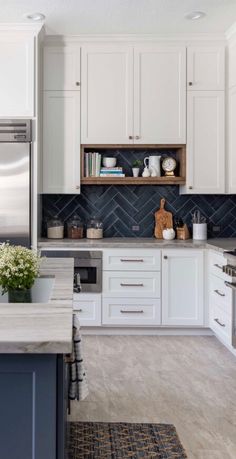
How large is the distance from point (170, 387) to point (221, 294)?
3.34ft

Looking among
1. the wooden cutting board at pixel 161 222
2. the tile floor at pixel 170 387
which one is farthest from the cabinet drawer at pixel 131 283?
the wooden cutting board at pixel 161 222

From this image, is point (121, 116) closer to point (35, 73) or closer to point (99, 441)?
point (35, 73)

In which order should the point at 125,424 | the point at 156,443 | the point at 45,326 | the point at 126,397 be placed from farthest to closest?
1. the point at 126,397
2. the point at 125,424
3. the point at 156,443
4. the point at 45,326

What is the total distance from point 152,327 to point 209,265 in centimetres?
77

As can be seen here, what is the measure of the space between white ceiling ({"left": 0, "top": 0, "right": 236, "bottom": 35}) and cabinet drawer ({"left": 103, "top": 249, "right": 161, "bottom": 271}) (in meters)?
2.00

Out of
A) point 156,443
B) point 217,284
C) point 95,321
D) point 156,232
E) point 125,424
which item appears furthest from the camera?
point 156,232

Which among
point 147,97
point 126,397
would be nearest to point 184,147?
point 147,97

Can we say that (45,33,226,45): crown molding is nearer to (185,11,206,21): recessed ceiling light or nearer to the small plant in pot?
(185,11,206,21): recessed ceiling light

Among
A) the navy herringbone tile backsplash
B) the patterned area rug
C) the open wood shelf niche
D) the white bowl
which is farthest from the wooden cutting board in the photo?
the patterned area rug

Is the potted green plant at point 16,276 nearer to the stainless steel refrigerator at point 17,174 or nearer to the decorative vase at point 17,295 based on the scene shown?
the decorative vase at point 17,295

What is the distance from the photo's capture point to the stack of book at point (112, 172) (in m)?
4.44

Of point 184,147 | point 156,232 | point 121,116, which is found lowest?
point 156,232

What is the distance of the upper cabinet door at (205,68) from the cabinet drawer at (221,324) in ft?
6.83

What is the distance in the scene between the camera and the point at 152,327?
421cm
